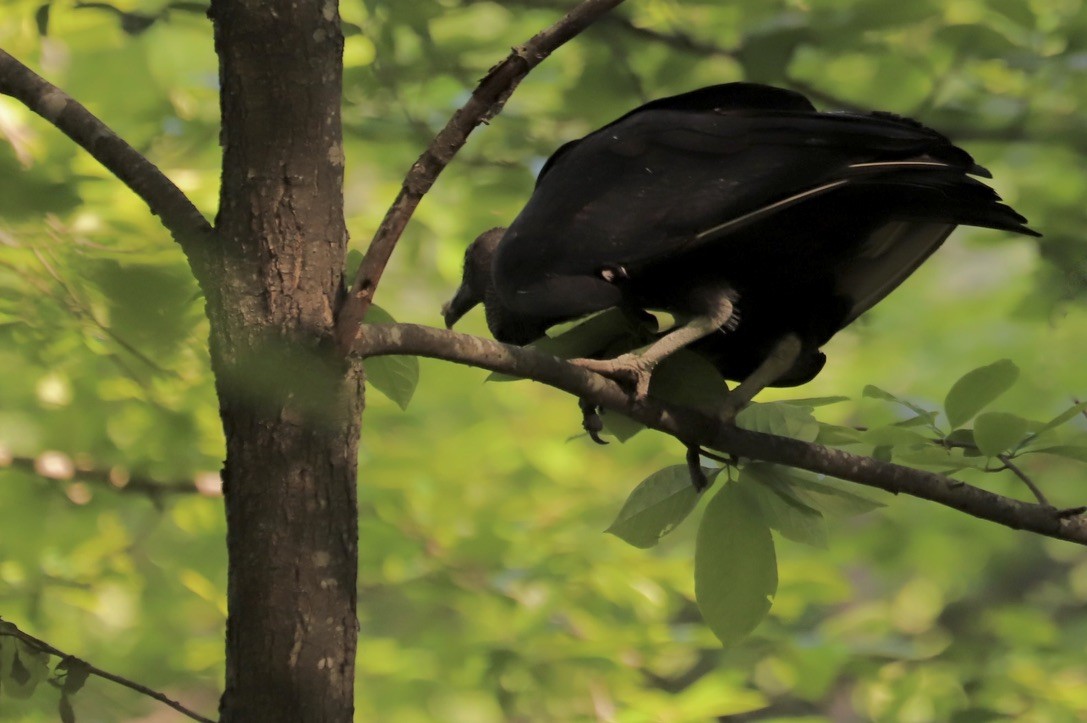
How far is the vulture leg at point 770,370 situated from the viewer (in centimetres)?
217

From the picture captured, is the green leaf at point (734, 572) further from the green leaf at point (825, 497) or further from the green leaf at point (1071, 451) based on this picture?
the green leaf at point (1071, 451)

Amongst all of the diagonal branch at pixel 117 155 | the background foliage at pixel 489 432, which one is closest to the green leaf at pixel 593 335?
the diagonal branch at pixel 117 155

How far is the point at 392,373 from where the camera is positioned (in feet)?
6.40

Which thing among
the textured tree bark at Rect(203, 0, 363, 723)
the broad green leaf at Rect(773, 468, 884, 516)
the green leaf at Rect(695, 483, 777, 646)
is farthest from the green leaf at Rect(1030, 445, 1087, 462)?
the textured tree bark at Rect(203, 0, 363, 723)

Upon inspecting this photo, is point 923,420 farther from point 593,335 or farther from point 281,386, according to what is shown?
point 281,386

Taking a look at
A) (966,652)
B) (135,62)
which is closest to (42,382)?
(135,62)

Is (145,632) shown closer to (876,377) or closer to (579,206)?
(579,206)

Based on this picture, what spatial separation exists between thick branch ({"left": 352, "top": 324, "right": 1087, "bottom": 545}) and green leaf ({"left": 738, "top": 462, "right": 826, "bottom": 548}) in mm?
51

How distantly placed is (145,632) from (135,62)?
5.92 feet

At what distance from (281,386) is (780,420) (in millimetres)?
997

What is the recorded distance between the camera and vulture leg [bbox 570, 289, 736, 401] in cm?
201

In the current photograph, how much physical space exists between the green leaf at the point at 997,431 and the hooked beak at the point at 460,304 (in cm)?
157

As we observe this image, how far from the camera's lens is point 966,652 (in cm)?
446

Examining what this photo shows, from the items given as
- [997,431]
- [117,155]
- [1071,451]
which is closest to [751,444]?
[997,431]
